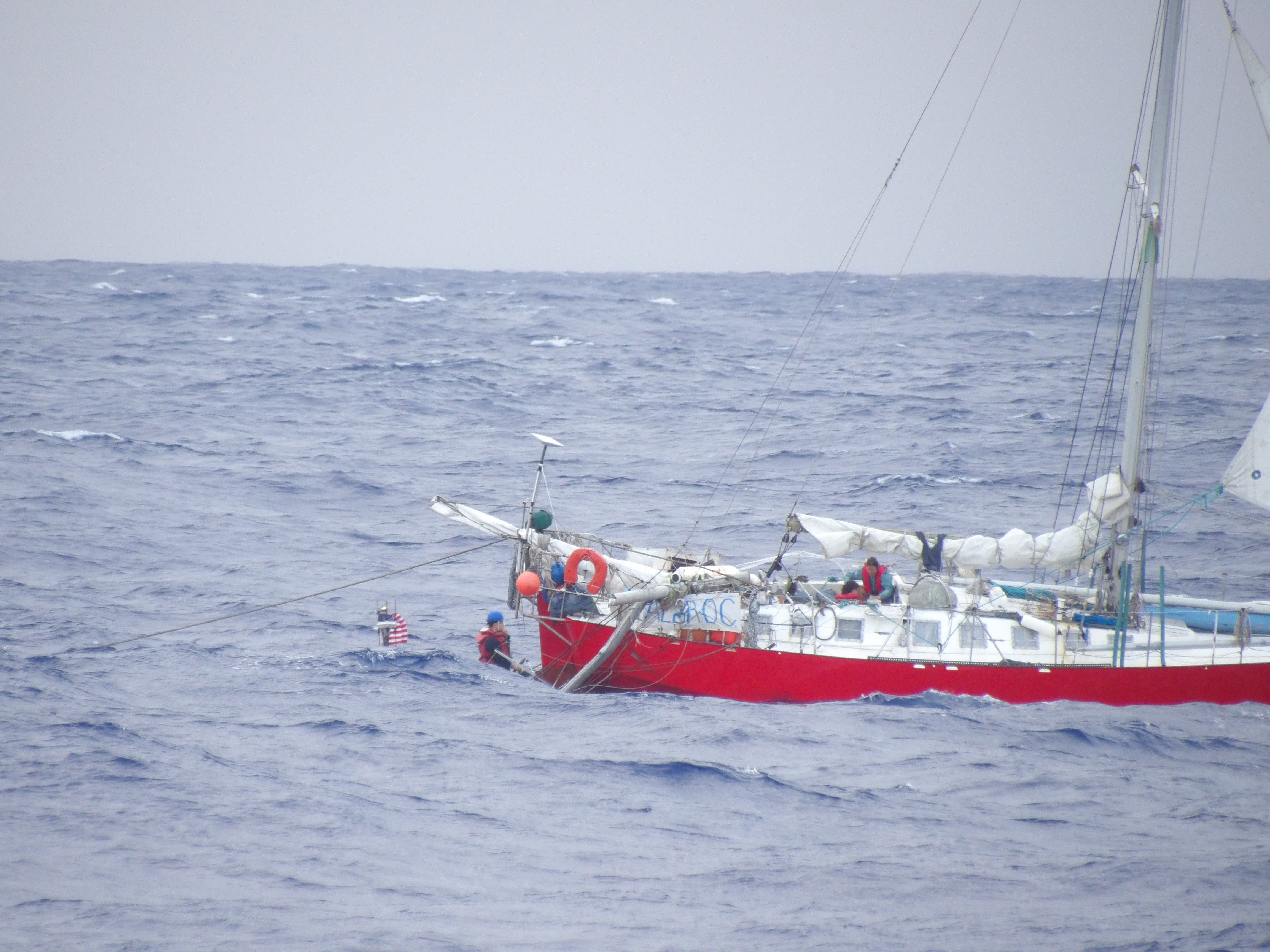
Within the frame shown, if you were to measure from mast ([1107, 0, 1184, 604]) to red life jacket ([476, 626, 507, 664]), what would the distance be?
416 inches

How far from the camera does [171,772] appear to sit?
15883 millimetres

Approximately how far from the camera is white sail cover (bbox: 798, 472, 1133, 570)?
65.3 ft

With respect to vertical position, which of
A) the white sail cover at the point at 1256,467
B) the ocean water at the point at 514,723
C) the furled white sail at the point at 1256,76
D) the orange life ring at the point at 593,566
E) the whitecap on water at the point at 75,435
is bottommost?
the ocean water at the point at 514,723

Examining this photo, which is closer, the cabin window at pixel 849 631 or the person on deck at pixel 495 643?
the cabin window at pixel 849 631

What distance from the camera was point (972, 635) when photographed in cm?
1922

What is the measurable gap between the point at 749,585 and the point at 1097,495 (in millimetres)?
6067

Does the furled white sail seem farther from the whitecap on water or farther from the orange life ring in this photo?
the whitecap on water

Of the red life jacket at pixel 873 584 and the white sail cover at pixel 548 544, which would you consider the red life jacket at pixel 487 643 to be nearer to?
the white sail cover at pixel 548 544

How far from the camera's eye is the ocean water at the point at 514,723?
42.0ft

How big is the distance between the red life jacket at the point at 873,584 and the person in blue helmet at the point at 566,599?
4.61 meters

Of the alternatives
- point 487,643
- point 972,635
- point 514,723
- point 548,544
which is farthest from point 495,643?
point 972,635

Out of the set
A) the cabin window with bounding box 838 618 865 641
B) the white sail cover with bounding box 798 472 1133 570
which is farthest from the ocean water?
the white sail cover with bounding box 798 472 1133 570

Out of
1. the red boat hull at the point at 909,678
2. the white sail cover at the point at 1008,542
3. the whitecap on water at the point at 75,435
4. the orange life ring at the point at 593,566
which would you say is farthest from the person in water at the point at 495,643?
the whitecap on water at the point at 75,435

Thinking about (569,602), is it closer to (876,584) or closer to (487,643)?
(487,643)
